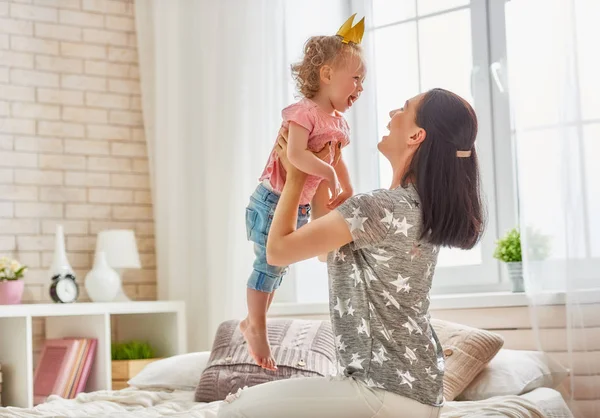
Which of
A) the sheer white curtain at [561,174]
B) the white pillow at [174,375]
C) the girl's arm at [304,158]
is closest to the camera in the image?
the girl's arm at [304,158]

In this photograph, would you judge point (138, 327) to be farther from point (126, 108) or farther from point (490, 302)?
point (490, 302)

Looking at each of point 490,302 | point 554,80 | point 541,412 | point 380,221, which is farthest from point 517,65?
point 380,221

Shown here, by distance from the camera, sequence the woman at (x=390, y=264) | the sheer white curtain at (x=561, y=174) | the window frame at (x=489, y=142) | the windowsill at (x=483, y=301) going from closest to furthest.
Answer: the woman at (x=390, y=264)
the sheer white curtain at (x=561, y=174)
the windowsill at (x=483, y=301)
the window frame at (x=489, y=142)

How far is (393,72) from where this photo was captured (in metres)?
4.07

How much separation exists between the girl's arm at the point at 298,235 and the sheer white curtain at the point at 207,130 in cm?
224

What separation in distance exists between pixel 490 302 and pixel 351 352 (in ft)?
5.31

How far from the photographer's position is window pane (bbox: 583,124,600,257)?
3053 millimetres

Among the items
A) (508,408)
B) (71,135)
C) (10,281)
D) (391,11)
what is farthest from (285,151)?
(71,135)

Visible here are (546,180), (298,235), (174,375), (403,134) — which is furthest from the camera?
(174,375)

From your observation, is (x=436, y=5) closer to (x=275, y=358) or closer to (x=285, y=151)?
(x=275, y=358)

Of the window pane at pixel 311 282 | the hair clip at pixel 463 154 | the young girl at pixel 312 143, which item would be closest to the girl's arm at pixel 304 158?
the young girl at pixel 312 143

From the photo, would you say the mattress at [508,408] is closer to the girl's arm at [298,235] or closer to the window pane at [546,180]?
the window pane at [546,180]

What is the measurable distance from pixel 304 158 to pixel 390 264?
→ 0.35m

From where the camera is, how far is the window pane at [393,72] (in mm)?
4039
